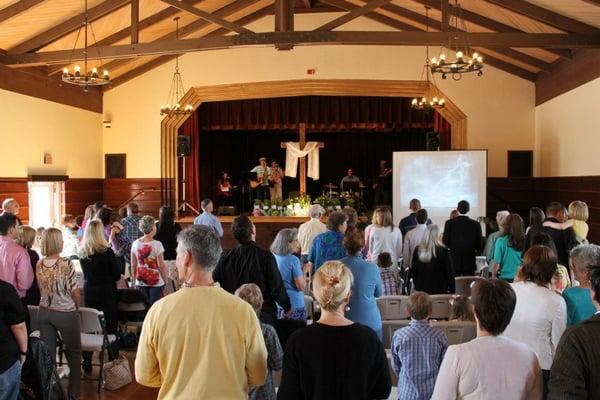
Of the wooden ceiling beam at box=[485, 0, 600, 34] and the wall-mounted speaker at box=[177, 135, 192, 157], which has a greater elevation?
the wooden ceiling beam at box=[485, 0, 600, 34]

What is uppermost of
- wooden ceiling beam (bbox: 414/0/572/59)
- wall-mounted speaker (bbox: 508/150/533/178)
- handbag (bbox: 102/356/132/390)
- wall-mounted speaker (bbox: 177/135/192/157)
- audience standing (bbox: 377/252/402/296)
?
wooden ceiling beam (bbox: 414/0/572/59)

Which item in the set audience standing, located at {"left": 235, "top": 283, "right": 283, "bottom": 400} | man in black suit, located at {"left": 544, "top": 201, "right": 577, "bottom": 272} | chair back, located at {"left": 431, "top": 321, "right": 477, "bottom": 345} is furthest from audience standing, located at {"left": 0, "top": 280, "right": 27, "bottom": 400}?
man in black suit, located at {"left": 544, "top": 201, "right": 577, "bottom": 272}

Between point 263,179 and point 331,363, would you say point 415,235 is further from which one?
point 263,179

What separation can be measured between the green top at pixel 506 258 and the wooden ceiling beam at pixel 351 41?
525 cm

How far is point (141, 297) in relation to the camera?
17.7 ft

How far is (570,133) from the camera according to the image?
11.8 metres

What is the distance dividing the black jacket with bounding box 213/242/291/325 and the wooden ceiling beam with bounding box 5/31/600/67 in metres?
6.61

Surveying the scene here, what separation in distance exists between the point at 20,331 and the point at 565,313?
8.63 ft

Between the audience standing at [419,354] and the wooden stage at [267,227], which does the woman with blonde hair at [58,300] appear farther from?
the wooden stage at [267,227]

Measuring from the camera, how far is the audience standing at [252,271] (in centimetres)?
386

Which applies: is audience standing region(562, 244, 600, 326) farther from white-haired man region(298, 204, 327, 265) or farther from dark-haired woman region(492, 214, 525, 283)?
white-haired man region(298, 204, 327, 265)

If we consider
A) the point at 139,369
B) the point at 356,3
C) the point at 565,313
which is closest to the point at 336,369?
the point at 139,369

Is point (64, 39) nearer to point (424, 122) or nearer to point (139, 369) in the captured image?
point (424, 122)

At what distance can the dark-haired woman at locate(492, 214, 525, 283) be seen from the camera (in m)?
5.16
